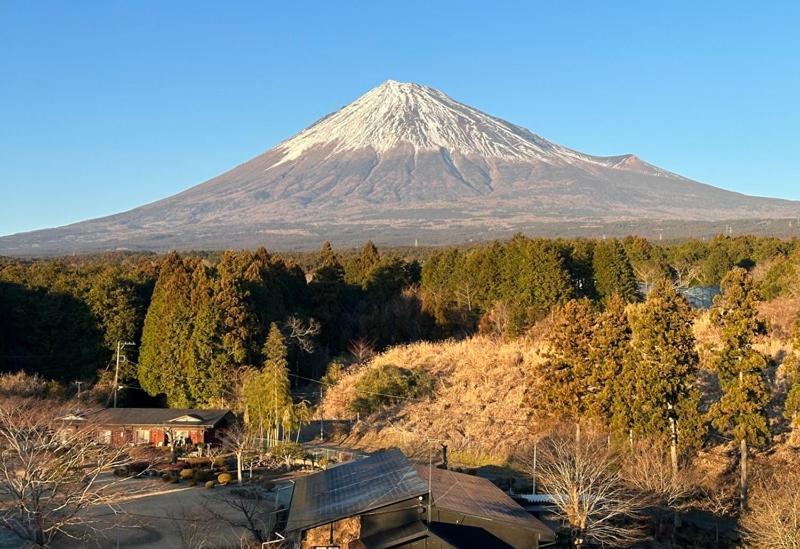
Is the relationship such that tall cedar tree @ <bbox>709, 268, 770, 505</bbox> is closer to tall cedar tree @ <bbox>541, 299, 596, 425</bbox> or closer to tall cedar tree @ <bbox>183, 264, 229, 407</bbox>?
tall cedar tree @ <bbox>541, 299, 596, 425</bbox>

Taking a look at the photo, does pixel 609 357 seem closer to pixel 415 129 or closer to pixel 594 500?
pixel 594 500

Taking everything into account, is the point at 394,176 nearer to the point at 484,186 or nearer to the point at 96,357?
the point at 484,186

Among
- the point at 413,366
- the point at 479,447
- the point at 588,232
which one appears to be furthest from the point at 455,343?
the point at 588,232

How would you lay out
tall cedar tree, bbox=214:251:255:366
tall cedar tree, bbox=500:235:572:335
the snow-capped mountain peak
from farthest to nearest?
the snow-capped mountain peak, tall cedar tree, bbox=500:235:572:335, tall cedar tree, bbox=214:251:255:366

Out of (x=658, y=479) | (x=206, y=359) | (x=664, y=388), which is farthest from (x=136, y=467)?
(x=664, y=388)

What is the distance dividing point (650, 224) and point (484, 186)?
1347 inches

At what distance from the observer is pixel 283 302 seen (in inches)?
1571

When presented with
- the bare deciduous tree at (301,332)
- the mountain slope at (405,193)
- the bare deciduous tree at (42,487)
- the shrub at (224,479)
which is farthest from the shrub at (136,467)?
the mountain slope at (405,193)

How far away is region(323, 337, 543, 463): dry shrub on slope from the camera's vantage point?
86.6 feet

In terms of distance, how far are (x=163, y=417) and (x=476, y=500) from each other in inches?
639

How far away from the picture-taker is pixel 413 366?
33344mm

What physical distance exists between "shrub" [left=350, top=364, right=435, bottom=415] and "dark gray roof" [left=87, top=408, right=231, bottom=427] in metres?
5.60

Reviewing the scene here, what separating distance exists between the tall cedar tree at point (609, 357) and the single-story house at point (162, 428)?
13813mm

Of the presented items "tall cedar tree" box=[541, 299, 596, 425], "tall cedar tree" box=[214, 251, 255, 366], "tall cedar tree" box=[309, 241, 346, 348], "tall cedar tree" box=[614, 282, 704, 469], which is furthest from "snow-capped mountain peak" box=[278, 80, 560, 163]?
"tall cedar tree" box=[614, 282, 704, 469]
